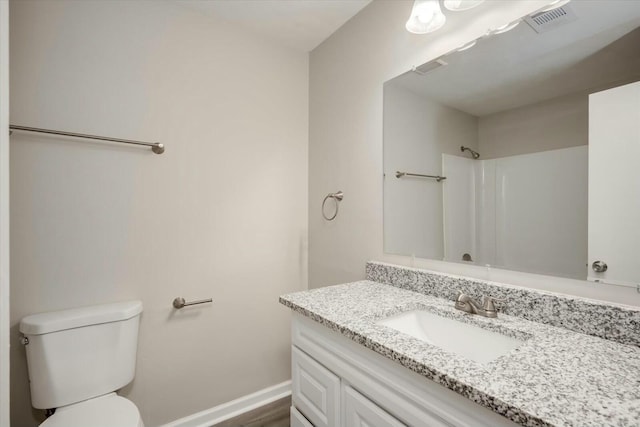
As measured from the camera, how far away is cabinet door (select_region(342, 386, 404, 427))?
82 centimetres

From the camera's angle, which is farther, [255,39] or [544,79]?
[255,39]

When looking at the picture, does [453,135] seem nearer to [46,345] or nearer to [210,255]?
[210,255]

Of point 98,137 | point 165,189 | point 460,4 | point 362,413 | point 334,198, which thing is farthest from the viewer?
point 334,198

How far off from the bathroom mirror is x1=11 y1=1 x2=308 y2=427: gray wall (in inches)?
36.1

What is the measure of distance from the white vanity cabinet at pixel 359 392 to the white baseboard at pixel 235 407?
2.44ft

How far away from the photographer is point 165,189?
160 centimetres

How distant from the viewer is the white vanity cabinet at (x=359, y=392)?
2.26ft

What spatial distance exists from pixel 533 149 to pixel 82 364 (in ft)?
6.43

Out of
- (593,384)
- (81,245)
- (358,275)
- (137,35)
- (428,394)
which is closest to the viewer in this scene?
(593,384)

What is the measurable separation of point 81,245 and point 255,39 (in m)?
1.52

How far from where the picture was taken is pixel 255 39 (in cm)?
189

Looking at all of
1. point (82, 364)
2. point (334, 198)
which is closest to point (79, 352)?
point (82, 364)

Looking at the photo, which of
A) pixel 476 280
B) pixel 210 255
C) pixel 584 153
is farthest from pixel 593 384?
Answer: pixel 210 255

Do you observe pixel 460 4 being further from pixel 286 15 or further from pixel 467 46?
pixel 286 15
